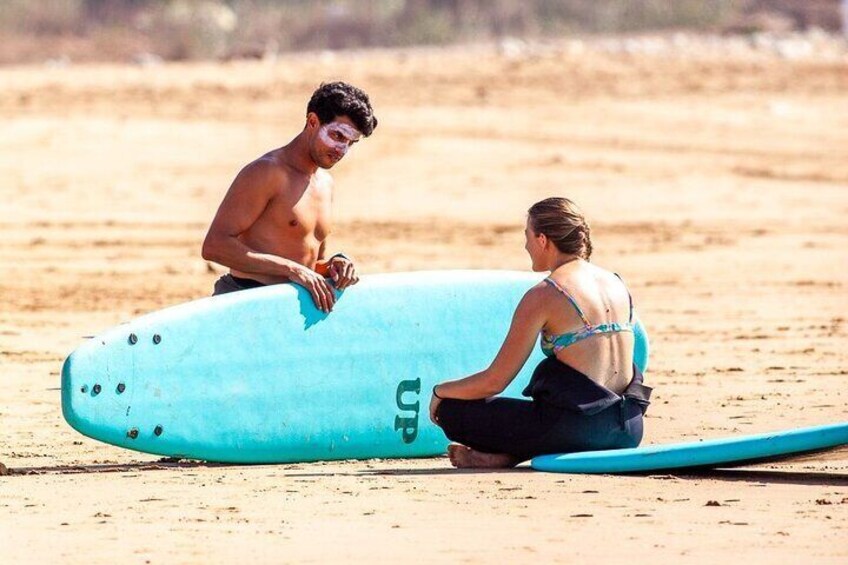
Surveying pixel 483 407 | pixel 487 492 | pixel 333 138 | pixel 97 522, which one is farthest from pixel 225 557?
pixel 333 138

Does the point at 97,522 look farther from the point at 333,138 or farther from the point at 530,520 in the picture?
the point at 333,138

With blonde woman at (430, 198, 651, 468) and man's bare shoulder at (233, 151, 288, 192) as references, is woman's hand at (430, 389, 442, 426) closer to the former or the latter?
blonde woman at (430, 198, 651, 468)

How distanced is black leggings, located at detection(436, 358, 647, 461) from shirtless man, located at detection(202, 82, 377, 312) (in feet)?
2.71

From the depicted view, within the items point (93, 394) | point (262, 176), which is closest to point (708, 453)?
point (262, 176)

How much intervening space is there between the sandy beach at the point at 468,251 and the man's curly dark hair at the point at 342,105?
4.00 feet

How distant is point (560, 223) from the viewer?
591 centimetres

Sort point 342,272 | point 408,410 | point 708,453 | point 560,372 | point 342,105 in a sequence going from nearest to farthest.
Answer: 1. point 708,453
2. point 560,372
3. point 342,105
4. point 342,272
5. point 408,410

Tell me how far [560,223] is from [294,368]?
4.10ft

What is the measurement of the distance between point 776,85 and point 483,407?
65.0 feet

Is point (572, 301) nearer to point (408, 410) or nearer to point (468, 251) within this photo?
point (408, 410)

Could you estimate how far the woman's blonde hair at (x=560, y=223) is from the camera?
591 centimetres

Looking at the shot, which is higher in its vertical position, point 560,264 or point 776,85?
point 776,85

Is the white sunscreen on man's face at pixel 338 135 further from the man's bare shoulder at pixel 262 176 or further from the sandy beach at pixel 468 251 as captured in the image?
the sandy beach at pixel 468 251

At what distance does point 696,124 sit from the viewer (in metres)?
21.8
